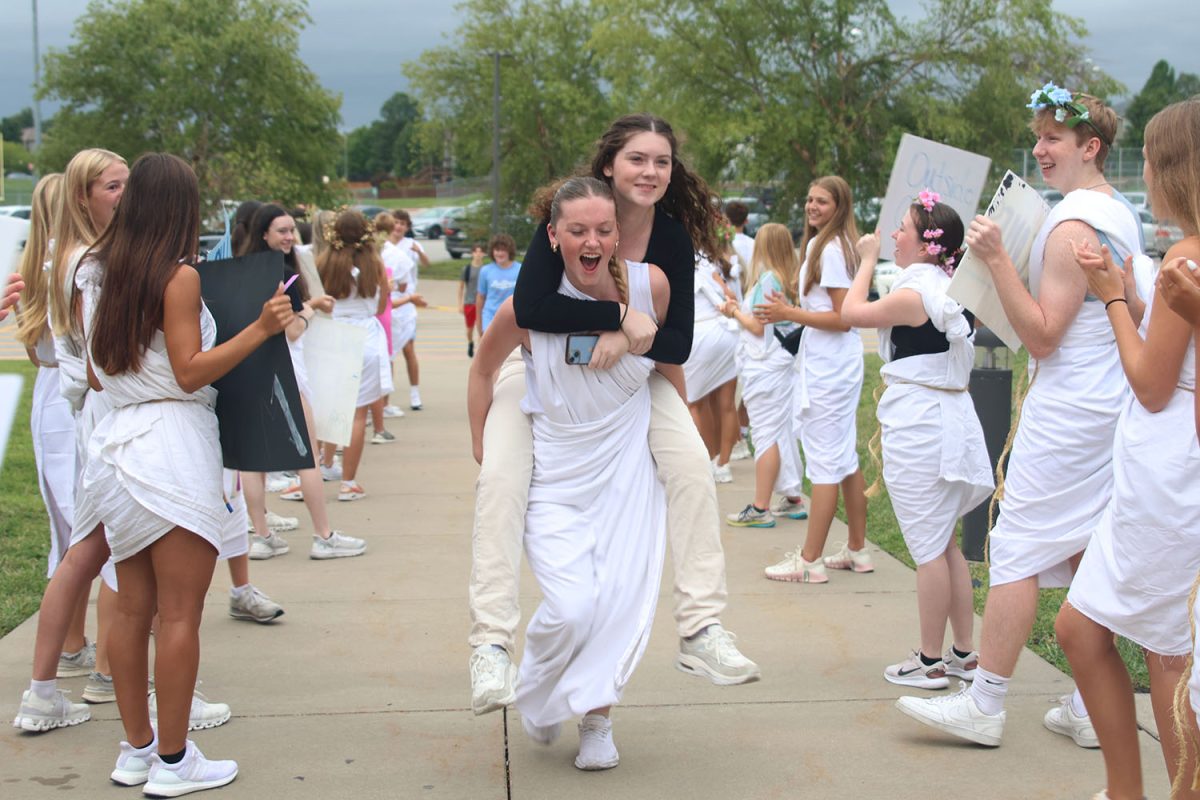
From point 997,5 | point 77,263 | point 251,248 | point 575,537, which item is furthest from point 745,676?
point 997,5

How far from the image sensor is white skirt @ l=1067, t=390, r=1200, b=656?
331cm

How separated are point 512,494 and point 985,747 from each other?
183cm

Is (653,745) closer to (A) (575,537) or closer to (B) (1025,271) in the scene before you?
(A) (575,537)

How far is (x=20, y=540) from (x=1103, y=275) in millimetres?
6234

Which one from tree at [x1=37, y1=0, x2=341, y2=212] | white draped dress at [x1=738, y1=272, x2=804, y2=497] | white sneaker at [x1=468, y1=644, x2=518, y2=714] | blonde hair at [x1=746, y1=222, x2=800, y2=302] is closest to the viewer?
white sneaker at [x1=468, y1=644, x2=518, y2=714]

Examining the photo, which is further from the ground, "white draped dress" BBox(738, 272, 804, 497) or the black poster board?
the black poster board

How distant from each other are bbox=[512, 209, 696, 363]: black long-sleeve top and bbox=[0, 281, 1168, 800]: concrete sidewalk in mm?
1384

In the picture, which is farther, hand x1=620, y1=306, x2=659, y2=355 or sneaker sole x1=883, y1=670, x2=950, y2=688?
sneaker sole x1=883, y1=670, x2=950, y2=688

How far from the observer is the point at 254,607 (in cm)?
593

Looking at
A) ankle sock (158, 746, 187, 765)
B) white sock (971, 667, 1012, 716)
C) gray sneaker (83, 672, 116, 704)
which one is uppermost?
white sock (971, 667, 1012, 716)

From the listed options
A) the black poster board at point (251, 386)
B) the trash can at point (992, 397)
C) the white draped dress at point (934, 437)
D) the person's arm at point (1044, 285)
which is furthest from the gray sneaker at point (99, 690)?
the trash can at point (992, 397)

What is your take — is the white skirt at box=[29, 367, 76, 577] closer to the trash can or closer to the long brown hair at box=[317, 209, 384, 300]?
the long brown hair at box=[317, 209, 384, 300]

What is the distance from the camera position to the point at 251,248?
6945 mm

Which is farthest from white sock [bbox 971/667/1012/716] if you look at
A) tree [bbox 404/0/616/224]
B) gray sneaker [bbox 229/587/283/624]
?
tree [bbox 404/0/616/224]
